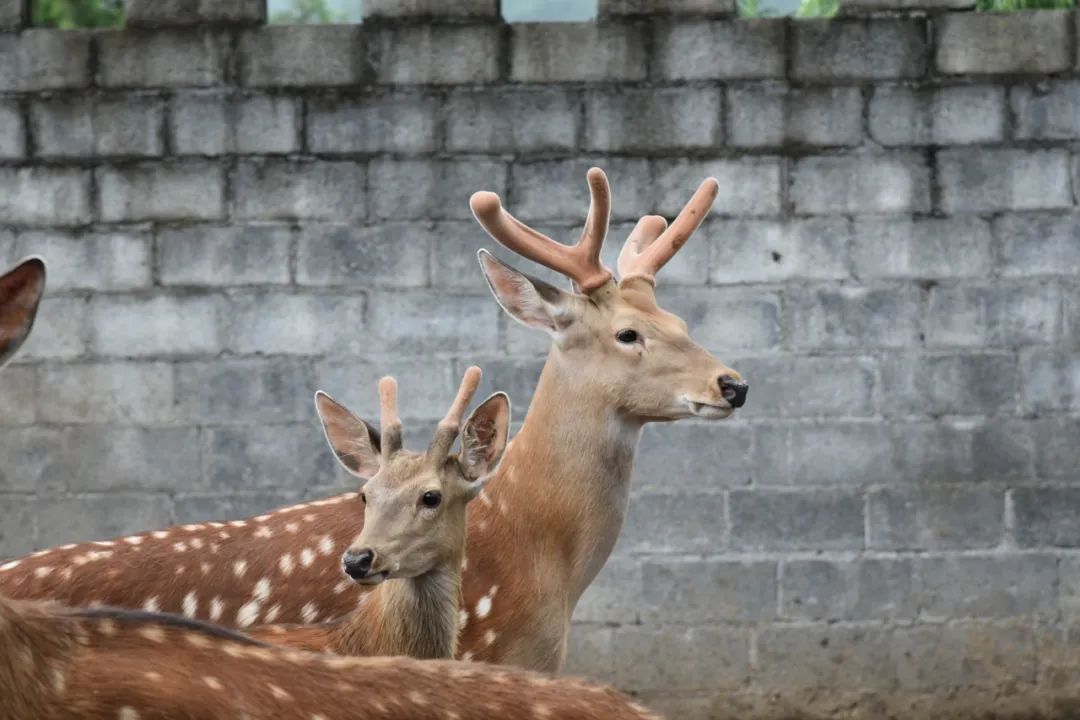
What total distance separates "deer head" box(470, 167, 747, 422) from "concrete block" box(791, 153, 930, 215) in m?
2.14

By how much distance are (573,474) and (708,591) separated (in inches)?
91.2

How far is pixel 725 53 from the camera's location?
22.1 ft

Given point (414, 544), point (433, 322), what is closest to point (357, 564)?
point (414, 544)

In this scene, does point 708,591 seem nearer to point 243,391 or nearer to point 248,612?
point 243,391

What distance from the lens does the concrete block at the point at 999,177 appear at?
6.80m

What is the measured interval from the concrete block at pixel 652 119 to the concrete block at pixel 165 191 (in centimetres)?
151

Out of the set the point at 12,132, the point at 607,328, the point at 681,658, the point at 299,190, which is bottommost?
the point at 681,658

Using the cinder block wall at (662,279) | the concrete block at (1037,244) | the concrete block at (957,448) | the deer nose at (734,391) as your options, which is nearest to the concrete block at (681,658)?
the cinder block wall at (662,279)

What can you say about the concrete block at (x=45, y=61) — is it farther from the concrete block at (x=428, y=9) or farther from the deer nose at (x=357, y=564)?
the deer nose at (x=357, y=564)

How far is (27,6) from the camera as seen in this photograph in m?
6.84

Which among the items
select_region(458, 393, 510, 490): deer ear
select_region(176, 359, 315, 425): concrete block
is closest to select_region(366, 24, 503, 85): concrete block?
select_region(176, 359, 315, 425): concrete block

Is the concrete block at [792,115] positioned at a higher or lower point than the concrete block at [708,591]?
higher

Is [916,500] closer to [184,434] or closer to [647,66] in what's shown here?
[647,66]

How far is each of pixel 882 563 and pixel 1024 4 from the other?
10.4 feet
